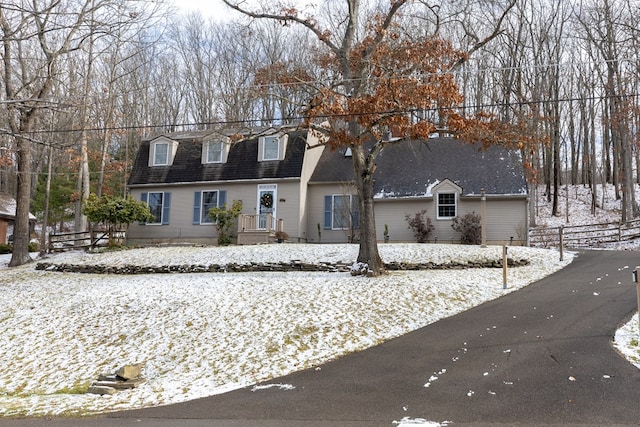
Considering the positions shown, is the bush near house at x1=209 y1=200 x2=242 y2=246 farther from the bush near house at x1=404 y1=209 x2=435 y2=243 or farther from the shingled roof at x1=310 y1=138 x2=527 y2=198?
the bush near house at x1=404 y1=209 x2=435 y2=243

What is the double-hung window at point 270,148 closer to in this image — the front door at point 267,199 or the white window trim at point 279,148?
the white window trim at point 279,148

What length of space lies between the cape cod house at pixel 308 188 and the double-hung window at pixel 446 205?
0.04 m

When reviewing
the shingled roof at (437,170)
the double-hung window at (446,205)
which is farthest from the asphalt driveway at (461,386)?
the shingled roof at (437,170)

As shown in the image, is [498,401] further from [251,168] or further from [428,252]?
[251,168]

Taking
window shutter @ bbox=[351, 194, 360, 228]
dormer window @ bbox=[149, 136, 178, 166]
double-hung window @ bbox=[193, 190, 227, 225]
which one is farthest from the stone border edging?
dormer window @ bbox=[149, 136, 178, 166]

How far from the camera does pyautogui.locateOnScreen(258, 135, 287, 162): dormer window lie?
23.8 m

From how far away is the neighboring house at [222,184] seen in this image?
22.9m

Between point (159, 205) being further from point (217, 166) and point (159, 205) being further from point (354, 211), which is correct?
point (354, 211)

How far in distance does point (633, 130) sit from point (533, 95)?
6242 millimetres

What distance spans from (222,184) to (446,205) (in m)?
10.7

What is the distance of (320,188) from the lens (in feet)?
77.6

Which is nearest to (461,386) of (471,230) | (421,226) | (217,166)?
(471,230)

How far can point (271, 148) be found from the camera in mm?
24031

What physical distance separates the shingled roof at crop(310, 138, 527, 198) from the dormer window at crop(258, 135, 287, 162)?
6.50ft
